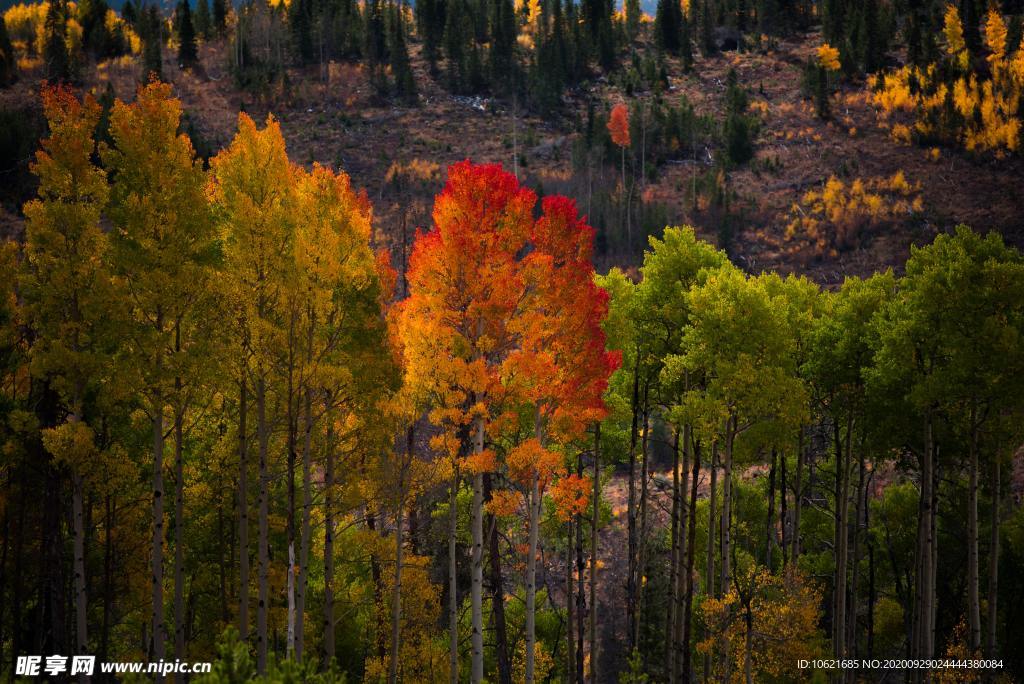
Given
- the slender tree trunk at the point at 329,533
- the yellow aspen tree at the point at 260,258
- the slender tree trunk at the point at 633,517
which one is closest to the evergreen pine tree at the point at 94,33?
the yellow aspen tree at the point at 260,258

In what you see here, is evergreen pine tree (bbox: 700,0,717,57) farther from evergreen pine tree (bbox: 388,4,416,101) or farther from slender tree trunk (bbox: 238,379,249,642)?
slender tree trunk (bbox: 238,379,249,642)

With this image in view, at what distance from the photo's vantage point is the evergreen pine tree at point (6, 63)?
3012 inches

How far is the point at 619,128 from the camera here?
8644cm

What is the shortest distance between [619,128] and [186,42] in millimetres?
55713

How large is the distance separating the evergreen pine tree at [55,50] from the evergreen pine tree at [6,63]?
10.2ft

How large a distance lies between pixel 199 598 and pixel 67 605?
316 centimetres

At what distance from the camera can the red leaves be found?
85.8 meters

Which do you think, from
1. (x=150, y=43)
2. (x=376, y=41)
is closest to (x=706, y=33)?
(x=376, y=41)

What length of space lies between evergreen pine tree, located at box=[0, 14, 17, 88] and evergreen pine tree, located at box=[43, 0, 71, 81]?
123 inches

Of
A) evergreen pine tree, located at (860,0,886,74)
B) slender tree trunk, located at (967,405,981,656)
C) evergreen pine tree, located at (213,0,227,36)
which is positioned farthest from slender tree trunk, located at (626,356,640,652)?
evergreen pine tree, located at (213,0,227,36)

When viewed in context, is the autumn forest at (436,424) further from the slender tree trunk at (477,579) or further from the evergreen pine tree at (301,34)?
the evergreen pine tree at (301,34)

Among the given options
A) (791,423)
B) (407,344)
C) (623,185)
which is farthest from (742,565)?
(623,185)

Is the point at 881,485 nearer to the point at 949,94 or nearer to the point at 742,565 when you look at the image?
the point at 742,565

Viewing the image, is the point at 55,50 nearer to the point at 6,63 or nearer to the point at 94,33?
the point at 6,63
